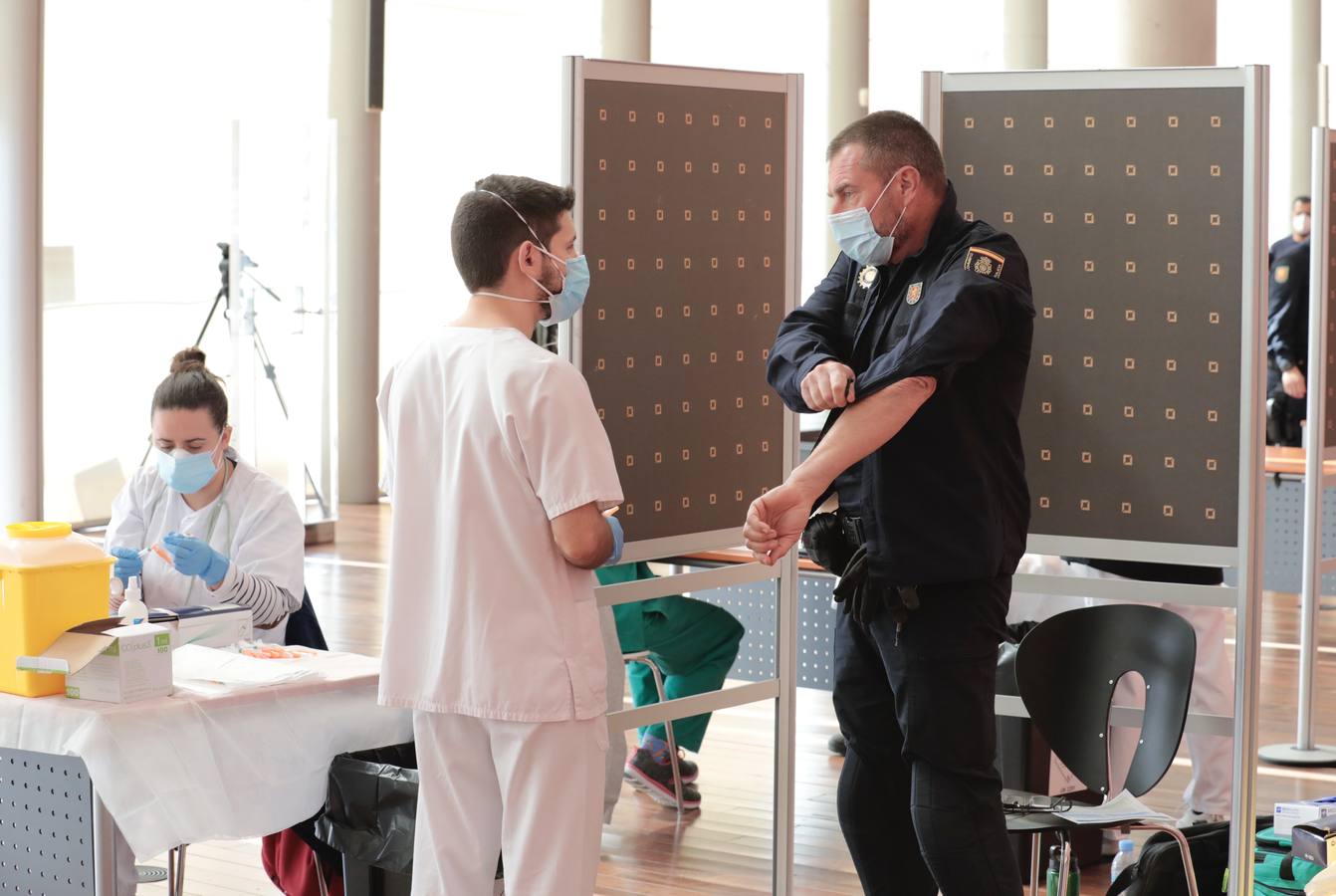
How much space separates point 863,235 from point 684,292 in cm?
56

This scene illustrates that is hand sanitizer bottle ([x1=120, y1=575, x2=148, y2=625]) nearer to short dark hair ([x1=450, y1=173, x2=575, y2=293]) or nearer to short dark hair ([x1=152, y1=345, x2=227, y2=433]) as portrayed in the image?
short dark hair ([x1=152, y1=345, x2=227, y2=433])

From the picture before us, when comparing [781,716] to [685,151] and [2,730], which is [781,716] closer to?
[685,151]

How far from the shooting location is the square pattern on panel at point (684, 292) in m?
2.82

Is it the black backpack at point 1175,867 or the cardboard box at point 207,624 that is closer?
the cardboard box at point 207,624

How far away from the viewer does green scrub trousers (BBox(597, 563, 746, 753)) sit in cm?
435

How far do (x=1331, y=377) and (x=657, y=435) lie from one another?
261 cm

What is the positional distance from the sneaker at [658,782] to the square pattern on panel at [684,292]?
151cm

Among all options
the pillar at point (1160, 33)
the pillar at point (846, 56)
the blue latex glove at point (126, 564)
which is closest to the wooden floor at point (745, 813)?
the blue latex glove at point (126, 564)

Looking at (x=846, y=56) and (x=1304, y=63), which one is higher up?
(x=1304, y=63)

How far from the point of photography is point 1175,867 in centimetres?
308

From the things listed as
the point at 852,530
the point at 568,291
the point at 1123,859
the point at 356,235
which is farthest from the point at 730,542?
the point at 356,235

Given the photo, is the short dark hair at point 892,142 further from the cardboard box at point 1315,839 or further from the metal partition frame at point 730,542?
the cardboard box at point 1315,839

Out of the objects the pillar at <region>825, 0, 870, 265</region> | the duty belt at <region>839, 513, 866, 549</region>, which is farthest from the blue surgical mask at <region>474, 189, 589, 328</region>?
the pillar at <region>825, 0, 870, 265</region>

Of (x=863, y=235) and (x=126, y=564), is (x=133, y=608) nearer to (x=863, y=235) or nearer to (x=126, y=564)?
(x=126, y=564)
